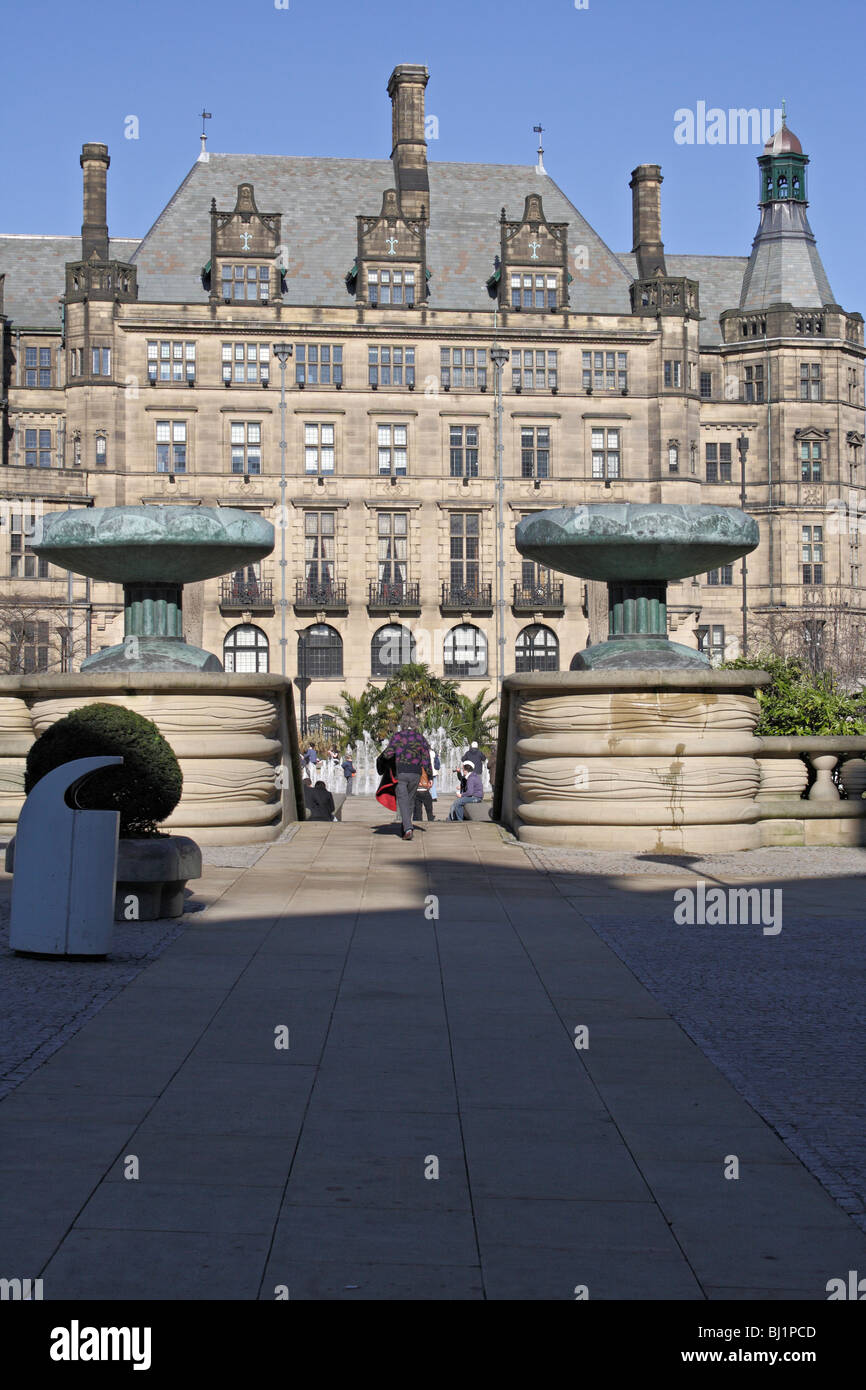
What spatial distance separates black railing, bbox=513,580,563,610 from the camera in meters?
69.9

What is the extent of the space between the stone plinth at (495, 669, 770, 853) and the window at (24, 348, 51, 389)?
205 feet

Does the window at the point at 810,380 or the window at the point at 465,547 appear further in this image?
the window at the point at 810,380

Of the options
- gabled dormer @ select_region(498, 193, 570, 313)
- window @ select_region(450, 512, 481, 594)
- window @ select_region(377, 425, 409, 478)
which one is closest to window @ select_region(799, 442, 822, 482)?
gabled dormer @ select_region(498, 193, 570, 313)

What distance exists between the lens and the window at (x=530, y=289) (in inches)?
2815

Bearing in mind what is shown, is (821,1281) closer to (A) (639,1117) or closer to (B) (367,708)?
(A) (639,1117)

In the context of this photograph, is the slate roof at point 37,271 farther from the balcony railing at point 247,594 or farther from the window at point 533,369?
the window at point 533,369

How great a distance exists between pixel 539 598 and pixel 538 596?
0.38 feet

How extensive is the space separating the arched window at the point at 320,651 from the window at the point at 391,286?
14.4 metres

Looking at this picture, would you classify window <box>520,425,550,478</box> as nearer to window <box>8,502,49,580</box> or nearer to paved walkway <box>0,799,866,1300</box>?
window <box>8,502,49,580</box>

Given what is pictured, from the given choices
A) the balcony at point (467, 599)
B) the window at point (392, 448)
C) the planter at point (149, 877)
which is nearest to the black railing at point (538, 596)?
the balcony at point (467, 599)

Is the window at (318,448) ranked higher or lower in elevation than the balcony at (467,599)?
higher

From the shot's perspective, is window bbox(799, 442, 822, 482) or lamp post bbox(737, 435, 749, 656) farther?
window bbox(799, 442, 822, 482)

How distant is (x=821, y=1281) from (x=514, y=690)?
14.2 m

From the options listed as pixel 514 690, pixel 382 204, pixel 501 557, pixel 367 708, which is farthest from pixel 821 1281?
pixel 382 204
